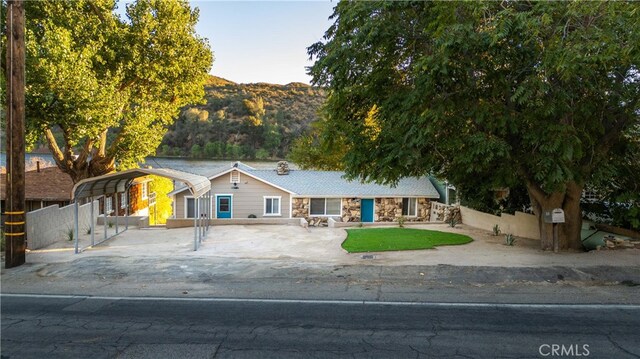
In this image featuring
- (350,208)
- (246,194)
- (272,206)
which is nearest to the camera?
(246,194)

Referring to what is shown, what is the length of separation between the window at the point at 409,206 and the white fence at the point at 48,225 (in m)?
20.1

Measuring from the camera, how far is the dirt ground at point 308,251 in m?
13.4

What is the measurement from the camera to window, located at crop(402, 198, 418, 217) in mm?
31438

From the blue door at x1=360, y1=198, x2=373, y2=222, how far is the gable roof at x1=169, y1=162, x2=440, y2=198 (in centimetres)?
70

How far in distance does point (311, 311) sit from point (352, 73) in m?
7.98

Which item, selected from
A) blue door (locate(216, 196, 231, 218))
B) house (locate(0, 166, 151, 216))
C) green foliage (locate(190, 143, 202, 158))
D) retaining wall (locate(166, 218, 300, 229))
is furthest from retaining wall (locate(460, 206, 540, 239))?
green foliage (locate(190, 143, 202, 158))

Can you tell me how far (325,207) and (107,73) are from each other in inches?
607

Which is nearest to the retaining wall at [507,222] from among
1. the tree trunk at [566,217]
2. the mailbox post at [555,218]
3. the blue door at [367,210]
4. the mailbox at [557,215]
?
the tree trunk at [566,217]

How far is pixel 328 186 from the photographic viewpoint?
31.1m

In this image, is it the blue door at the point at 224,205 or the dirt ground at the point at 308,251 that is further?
the blue door at the point at 224,205

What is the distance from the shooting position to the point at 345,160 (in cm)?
1392

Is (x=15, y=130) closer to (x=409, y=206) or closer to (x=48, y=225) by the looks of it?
(x=48, y=225)

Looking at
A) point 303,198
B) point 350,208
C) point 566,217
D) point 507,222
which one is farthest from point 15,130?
point 350,208

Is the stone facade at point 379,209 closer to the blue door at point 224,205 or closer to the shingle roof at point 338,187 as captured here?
the shingle roof at point 338,187
